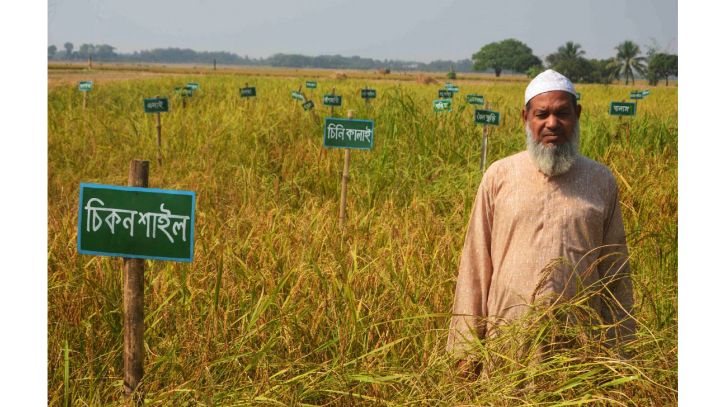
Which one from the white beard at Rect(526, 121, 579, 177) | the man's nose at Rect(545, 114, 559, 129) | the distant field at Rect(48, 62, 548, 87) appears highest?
the distant field at Rect(48, 62, 548, 87)

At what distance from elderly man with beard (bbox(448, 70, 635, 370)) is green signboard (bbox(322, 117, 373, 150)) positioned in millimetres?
1709

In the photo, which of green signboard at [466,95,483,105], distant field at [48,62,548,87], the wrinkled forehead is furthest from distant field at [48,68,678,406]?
distant field at [48,62,548,87]

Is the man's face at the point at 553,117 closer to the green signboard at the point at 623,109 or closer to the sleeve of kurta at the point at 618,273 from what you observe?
the sleeve of kurta at the point at 618,273

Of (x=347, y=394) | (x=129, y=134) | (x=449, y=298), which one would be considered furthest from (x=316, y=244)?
(x=129, y=134)

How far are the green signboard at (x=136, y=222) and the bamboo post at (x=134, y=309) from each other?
0.06 meters

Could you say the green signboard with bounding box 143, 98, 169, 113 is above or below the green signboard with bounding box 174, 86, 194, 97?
below

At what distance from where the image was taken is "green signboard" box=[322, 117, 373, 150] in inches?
135

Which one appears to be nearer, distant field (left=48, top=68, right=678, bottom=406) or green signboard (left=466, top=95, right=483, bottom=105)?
distant field (left=48, top=68, right=678, bottom=406)

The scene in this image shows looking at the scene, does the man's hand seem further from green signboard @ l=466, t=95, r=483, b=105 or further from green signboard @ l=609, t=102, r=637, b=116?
green signboard @ l=466, t=95, r=483, b=105

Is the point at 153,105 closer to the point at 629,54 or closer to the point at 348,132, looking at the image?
the point at 348,132

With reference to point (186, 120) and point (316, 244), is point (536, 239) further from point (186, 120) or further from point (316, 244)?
point (186, 120)

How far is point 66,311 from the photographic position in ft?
7.09

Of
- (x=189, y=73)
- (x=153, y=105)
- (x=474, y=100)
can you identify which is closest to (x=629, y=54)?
(x=474, y=100)

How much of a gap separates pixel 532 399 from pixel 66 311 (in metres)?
1.56
